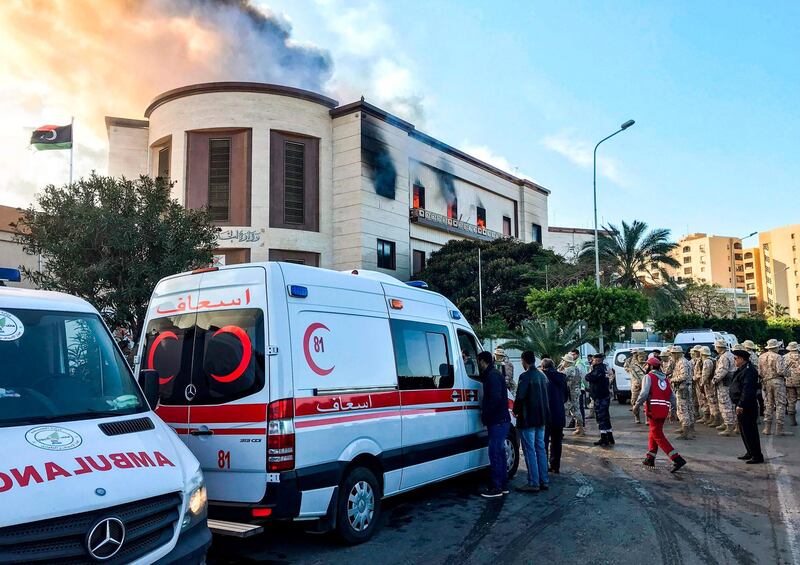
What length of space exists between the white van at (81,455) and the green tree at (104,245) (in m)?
7.34

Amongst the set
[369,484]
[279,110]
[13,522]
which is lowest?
[369,484]

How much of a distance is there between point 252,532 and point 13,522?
6.66ft

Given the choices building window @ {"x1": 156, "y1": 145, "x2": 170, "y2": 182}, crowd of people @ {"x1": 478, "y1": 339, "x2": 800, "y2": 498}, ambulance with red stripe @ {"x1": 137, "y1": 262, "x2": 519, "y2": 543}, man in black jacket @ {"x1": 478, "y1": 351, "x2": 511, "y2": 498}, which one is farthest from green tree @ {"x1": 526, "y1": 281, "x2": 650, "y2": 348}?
building window @ {"x1": 156, "y1": 145, "x2": 170, "y2": 182}

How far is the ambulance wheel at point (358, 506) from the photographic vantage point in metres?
5.44

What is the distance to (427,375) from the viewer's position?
22.7 ft

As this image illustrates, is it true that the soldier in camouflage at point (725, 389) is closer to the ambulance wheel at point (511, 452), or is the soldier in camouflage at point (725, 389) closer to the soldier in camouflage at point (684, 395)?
the soldier in camouflage at point (684, 395)

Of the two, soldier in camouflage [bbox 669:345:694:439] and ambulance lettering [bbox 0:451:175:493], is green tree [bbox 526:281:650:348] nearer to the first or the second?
soldier in camouflage [bbox 669:345:694:439]

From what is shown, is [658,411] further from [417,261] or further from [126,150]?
[126,150]

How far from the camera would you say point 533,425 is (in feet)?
25.5

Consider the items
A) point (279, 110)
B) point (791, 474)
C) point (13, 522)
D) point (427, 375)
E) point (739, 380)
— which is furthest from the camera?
A: point (279, 110)

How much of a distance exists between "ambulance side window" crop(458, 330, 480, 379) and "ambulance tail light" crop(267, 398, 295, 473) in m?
3.24

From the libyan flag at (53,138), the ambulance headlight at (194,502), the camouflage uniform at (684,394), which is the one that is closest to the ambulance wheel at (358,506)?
the ambulance headlight at (194,502)

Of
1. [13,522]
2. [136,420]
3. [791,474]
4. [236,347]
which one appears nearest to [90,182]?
[236,347]

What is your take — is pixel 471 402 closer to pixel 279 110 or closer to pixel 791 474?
pixel 791 474
